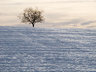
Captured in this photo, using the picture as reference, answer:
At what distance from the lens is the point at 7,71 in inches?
174

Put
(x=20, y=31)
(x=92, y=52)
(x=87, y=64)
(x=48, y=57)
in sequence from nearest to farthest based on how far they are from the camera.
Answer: (x=87, y=64)
(x=48, y=57)
(x=92, y=52)
(x=20, y=31)

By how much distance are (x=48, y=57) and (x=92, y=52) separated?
1106mm

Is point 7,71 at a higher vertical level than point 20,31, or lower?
lower

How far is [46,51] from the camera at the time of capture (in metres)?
5.66

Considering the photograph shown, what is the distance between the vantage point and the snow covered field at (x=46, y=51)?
4.68 meters

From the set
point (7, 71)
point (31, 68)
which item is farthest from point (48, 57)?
point (7, 71)

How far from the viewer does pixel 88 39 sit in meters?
7.06

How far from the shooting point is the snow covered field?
4.68 meters

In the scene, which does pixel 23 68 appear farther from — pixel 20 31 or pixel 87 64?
pixel 20 31

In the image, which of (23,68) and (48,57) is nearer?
(23,68)

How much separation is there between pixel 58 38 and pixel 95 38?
42.8 inches

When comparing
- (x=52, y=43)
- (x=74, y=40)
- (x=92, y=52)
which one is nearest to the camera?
(x=92, y=52)

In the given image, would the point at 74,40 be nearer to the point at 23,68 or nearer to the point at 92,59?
the point at 92,59

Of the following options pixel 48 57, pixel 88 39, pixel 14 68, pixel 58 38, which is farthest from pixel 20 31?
pixel 14 68
